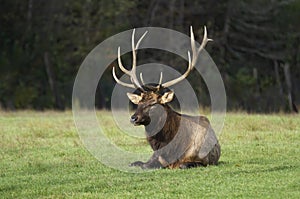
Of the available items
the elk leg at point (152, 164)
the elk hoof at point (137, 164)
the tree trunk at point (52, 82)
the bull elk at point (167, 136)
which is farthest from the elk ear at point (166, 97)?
the tree trunk at point (52, 82)

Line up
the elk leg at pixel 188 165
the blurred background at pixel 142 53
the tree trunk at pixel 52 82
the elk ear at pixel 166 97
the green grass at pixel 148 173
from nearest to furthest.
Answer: the green grass at pixel 148 173 < the elk leg at pixel 188 165 < the elk ear at pixel 166 97 < the blurred background at pixel 142 53 < the tree trunk at pixel 52 82

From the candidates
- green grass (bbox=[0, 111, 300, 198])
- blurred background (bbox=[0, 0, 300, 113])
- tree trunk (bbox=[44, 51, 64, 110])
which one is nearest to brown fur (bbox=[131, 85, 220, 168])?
green grass (bbox=[0, 111, 300, 198])

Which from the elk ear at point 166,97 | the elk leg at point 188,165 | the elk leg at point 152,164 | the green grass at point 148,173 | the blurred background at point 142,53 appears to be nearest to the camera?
the green grass at point 148,173

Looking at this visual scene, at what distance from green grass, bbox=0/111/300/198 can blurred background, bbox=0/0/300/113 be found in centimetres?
1728

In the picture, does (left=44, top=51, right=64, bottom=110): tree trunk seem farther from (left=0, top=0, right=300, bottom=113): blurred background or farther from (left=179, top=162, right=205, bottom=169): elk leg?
(left=179, top=162, right=205, bottom=169): elk leg

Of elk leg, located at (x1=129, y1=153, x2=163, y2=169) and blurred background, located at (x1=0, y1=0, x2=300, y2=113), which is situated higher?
blurred background, located at (x1=0, y1=0, x2=300, y2=113)

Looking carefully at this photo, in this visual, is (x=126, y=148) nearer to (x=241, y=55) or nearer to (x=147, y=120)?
(x=147, y=120)

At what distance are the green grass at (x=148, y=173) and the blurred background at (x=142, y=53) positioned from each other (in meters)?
17.3

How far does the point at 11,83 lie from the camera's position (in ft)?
113

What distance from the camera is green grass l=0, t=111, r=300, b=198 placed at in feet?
32.0

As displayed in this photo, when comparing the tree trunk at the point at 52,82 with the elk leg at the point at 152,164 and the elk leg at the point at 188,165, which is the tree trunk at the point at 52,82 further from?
the elk leg at the point at 188,165

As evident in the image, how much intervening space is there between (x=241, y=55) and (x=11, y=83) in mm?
10105

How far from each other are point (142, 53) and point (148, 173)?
23.5 meters

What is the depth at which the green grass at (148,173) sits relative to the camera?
9742mm
